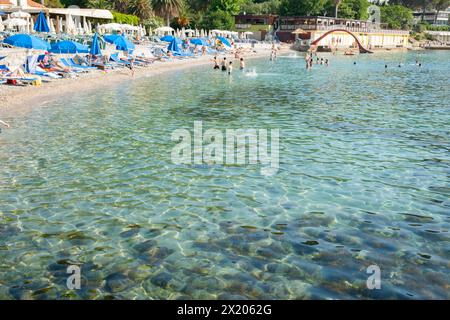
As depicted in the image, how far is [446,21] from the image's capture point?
18050 cm

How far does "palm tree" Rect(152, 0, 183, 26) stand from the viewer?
77812 mm

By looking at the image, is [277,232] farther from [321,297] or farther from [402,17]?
[402,17]

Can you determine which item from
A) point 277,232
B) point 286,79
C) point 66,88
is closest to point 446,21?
point 286,79

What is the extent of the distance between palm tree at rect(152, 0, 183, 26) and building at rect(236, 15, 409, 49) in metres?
27.2

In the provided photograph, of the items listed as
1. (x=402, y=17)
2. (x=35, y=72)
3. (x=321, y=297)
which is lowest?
(x=321, y=297)

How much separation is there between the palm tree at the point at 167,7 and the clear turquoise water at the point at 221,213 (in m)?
63.3

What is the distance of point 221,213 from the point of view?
9.80 m

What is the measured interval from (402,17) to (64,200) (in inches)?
5810

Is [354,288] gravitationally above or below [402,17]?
below

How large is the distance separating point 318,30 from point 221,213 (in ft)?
312

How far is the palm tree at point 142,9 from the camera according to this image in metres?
76.6

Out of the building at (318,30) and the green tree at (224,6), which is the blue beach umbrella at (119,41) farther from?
the green tree at (224,6)

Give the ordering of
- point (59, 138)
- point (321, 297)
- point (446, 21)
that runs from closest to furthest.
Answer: point (321, 297) → point (59, 138) → point (446, 21)

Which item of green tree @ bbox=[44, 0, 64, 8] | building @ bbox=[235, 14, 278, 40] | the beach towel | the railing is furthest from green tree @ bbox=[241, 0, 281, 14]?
the beach towel
